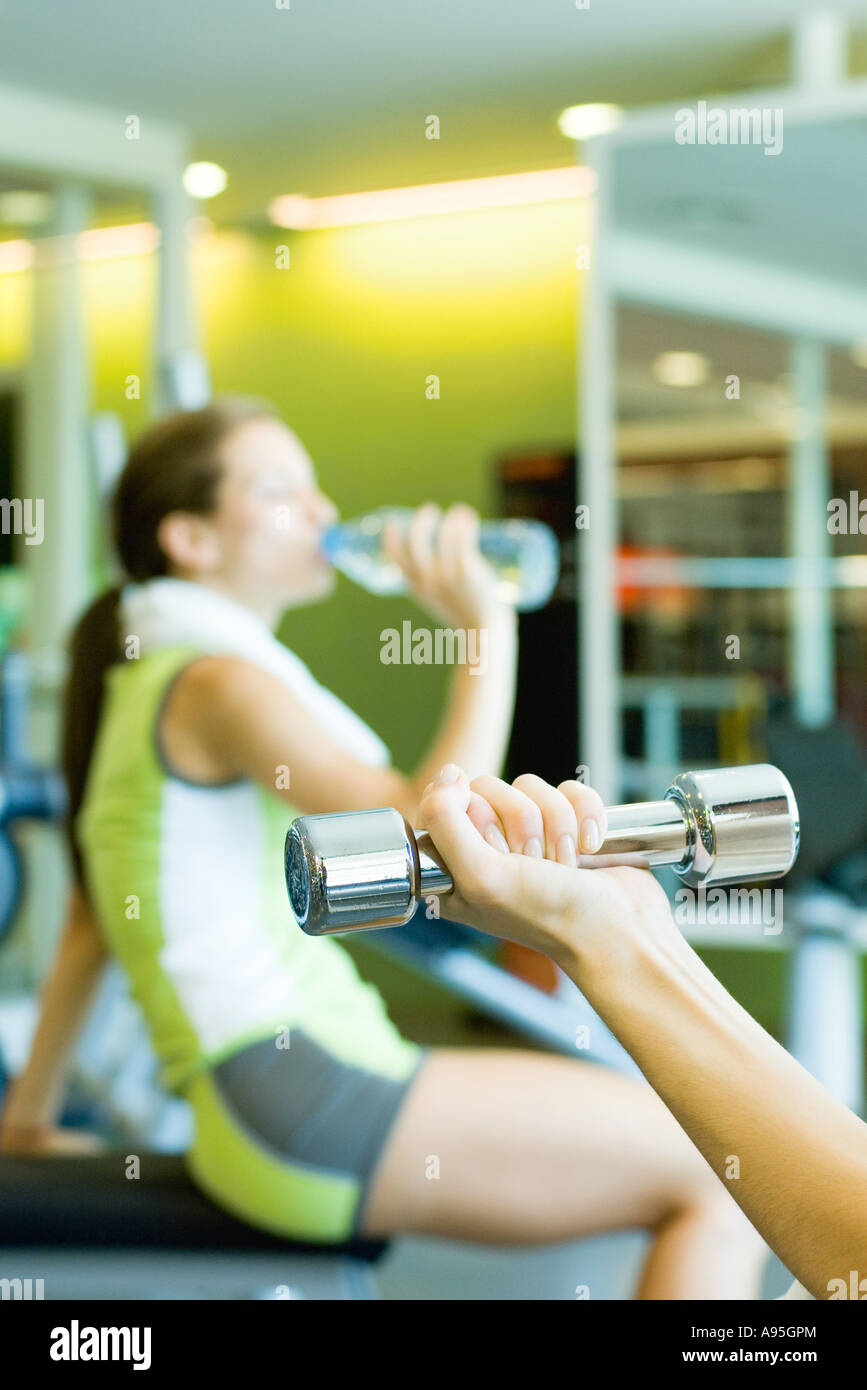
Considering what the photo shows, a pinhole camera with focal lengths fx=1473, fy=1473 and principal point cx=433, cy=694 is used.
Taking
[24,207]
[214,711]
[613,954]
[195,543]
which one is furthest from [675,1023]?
[24,207]

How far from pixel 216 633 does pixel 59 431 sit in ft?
8.77

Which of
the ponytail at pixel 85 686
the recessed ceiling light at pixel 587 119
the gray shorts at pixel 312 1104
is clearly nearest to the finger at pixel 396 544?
the ponytail at pixel 85 686

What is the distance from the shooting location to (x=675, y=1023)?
20.6 inches

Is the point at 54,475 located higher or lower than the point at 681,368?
lower

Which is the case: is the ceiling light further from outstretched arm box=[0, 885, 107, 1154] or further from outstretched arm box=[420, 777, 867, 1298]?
outstretched arm box=[420, 777, 867, 1298]

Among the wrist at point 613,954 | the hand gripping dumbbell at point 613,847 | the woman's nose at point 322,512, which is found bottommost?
the wrist at point 613,954

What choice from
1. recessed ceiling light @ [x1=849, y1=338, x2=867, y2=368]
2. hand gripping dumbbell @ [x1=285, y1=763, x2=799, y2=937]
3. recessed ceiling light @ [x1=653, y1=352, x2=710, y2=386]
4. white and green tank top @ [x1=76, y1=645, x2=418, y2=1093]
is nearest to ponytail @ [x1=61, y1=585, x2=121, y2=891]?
white and green tank top @ [x1=76, y1=645, x2=418, y2=1093]

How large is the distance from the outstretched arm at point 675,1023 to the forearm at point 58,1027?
936mm

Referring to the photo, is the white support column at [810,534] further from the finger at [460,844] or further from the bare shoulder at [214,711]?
the finger at [460,844]

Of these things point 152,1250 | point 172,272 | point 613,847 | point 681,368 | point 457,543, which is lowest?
point 152,1250

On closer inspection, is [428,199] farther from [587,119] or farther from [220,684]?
[220,684]

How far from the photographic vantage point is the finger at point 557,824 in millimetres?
508
